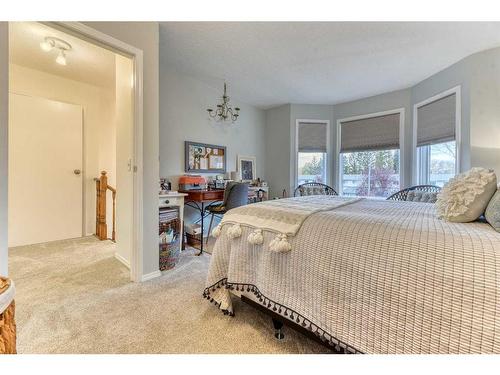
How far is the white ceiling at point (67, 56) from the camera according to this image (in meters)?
2.11

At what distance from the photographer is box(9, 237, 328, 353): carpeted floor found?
1222mm

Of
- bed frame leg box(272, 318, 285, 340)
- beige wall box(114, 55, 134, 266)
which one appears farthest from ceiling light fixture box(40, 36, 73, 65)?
bed frame leg box(272, 318, 285, 340)

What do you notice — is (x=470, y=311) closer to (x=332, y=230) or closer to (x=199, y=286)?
(x=332, y=230)

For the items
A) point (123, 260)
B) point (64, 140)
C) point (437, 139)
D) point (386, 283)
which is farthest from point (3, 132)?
point (437, 139)

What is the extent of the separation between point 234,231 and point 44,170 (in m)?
3.16

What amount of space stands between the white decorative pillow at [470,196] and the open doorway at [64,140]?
2.54 m

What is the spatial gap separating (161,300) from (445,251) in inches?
69.8

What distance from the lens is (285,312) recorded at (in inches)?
45.9

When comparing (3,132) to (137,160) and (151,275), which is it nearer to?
(137,160)

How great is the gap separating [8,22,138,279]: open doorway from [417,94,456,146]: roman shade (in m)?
3.95

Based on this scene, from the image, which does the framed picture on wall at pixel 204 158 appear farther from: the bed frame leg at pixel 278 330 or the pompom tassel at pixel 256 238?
the bed frame leg at pixel 278 330

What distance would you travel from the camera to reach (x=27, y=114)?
284 cm

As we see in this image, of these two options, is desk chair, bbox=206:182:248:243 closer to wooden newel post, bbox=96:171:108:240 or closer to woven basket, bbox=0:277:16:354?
wooden newel post, bbox=96:171:108:240
